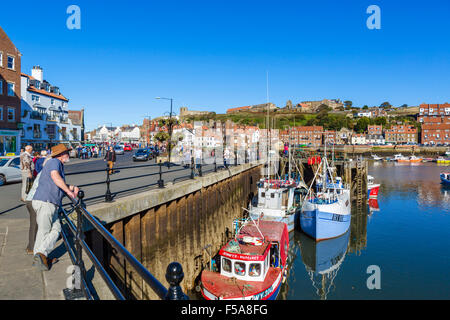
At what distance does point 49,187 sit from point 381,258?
20.4 metres

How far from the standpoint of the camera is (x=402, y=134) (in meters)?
155

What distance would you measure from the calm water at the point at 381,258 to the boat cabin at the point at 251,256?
243 centimetres

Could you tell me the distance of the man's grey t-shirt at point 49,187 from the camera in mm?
4836

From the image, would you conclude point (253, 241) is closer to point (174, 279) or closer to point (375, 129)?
point (174, 279)

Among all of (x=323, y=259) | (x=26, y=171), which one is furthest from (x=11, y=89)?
(x=323, y=259)

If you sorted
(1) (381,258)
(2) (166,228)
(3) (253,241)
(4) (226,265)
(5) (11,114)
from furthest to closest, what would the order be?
(5) (11,114), (1) (381,258), (3) (253,241), (4) (226,265), (2) (166,228)

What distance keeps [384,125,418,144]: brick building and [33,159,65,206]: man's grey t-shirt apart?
172886mm

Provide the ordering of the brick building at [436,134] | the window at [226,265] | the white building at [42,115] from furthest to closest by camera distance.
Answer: the brick building at [436,134] < the white building at [42,115] < the window at [226,265]

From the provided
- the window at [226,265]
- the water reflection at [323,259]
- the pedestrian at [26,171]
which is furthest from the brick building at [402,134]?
the pedestrian at [26,171]

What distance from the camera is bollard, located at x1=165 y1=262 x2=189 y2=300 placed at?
6.54ft

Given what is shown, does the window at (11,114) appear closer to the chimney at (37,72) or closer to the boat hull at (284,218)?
the chimney at (37,72)
